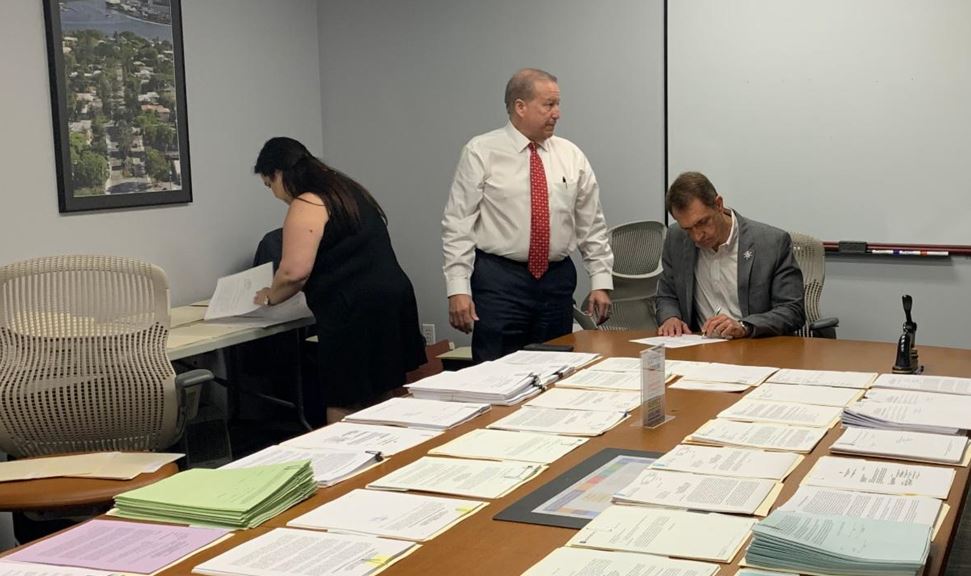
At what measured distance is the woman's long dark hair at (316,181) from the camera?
388 cm

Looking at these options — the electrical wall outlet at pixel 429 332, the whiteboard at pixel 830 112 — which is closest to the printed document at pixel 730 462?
the whiteboard at pixel 830 112

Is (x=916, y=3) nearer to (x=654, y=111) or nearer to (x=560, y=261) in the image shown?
(x=654, y=111)

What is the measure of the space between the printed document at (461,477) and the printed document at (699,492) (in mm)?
213

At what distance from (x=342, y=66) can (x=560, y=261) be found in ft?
7.63

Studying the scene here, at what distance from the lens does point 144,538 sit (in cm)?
167

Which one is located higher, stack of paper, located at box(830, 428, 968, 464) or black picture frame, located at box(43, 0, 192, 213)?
black picture frame, located at box(43, 0, 192, 213)

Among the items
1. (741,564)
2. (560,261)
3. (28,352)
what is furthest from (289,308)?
(741,564)

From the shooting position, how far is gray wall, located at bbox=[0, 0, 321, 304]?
4.07 metres

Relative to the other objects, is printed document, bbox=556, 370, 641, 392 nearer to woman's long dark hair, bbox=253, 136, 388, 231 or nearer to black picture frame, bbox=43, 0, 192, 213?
woman's long dark hair, bbox=253, 136, 388, 231

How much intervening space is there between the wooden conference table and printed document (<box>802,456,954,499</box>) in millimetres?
26

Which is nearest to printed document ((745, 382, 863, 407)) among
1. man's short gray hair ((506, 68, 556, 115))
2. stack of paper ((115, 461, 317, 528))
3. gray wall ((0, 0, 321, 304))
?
stack of paper ((115, 461, 317, 528))

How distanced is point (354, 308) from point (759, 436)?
6.74ft

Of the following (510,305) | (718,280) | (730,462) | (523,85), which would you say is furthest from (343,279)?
(730,462)

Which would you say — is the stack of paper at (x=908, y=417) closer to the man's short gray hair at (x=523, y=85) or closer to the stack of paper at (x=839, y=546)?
the stack of paper at (x=839, y=546)
